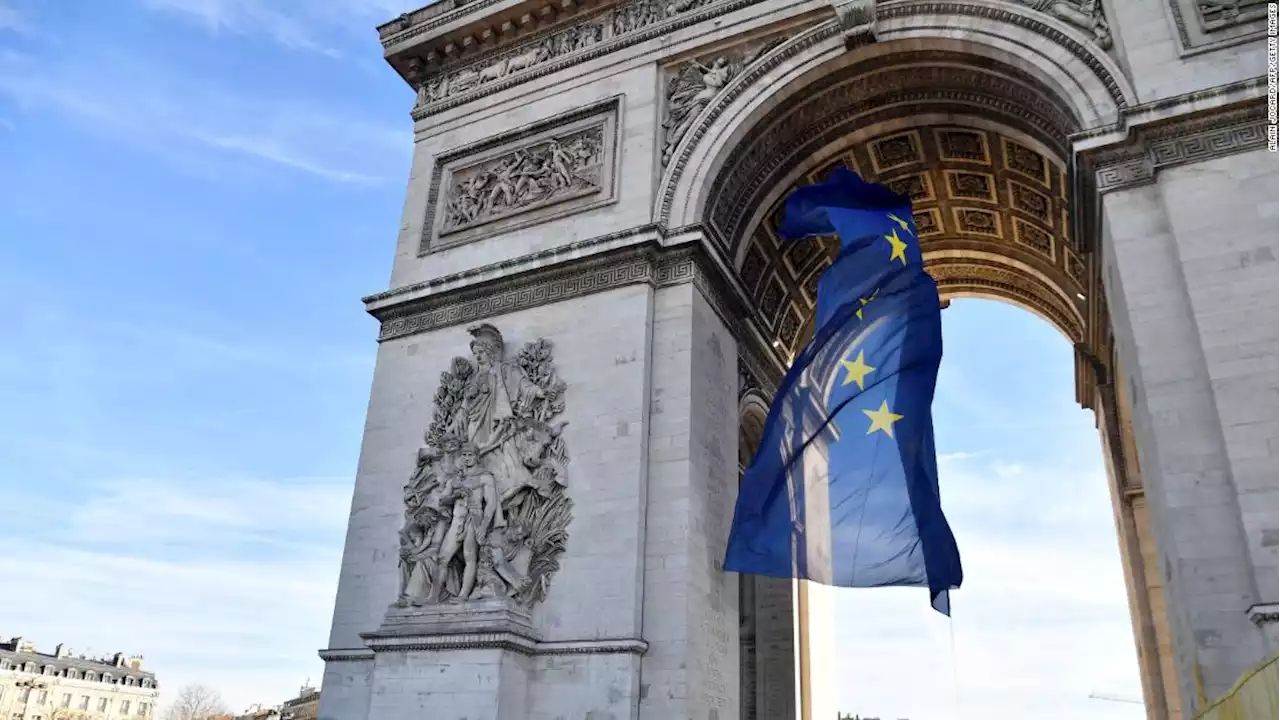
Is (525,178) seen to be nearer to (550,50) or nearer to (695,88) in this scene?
(550,50)

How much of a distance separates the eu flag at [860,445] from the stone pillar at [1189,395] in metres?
2.09

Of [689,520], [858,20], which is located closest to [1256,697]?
[689,520]

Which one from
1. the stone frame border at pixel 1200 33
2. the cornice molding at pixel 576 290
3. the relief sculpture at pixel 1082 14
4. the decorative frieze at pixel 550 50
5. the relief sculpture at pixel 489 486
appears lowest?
the relief sculpture at pixel 489 486

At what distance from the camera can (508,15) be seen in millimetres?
16062

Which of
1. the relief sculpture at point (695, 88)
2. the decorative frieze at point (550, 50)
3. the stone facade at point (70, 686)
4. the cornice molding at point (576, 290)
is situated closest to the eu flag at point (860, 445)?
the cornice molding at point (576, 290)

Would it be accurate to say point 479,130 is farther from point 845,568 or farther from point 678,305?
point 845,568

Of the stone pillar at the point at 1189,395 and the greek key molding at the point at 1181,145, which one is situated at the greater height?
the greek key molding at the point at 1181,145

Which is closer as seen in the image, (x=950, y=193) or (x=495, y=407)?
(x=495, y=407)

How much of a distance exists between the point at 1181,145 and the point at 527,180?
917 cm

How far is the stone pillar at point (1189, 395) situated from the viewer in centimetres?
840

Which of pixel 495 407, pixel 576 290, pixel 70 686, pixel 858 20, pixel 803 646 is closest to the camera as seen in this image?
pixel 495 407

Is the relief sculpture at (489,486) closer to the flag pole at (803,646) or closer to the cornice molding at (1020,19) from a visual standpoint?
the flag pole at (803,646)

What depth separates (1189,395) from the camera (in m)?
9.32

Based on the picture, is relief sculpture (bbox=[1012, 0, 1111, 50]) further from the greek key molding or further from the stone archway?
the greek key molding
